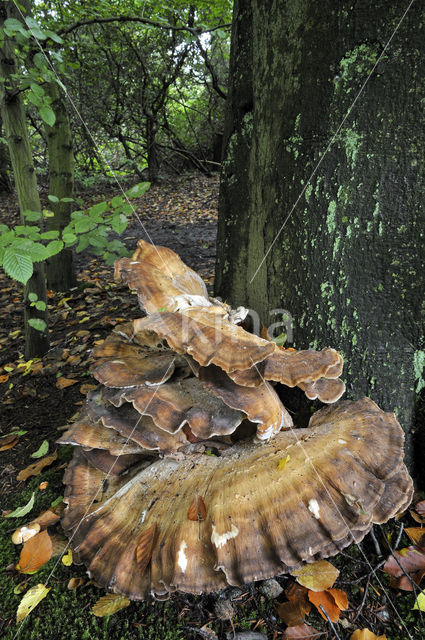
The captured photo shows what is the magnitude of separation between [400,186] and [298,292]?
80 centimetres

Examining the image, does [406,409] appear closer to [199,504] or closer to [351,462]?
[351,462]

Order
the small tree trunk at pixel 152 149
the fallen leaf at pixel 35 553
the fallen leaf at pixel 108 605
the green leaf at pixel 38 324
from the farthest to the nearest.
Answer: the small tree trunk at pixel 152 149, the green leaf at pixel 38 324, the fallen leaf at pixel 35 553, the fallen leaf at pixel 108 605

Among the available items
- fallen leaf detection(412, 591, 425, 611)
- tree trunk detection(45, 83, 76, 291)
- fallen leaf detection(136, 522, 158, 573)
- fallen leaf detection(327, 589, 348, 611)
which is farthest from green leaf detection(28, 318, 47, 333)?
fallen leaf detection(412, 591, 425, 611)

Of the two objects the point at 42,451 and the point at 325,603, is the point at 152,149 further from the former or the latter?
the point at 325,603

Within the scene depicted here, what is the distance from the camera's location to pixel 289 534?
5.37 ft

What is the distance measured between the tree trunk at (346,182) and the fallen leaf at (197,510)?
112cm

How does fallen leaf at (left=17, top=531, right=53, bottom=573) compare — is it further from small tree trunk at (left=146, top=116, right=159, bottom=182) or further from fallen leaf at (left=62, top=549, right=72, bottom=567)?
small tree trunk at (left=146, top=116, right=159, bottom=182)

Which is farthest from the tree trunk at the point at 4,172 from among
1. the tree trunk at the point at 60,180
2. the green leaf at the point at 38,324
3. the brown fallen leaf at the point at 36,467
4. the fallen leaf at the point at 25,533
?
the fallen leaf at the point at 25,533

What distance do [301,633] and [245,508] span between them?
0.65 meters

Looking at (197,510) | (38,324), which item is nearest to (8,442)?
(38,324)

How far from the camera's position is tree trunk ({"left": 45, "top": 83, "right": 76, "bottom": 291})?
6.75 metres

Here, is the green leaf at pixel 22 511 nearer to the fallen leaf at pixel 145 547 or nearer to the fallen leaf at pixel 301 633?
the fallen leaf at pixel 145 547

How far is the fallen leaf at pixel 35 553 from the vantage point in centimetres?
210

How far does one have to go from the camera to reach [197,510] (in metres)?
1.79
